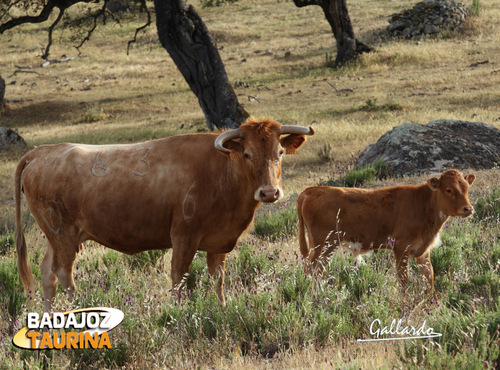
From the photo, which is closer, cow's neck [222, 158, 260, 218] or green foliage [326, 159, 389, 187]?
cow's neck [222, 158, 260, 218]

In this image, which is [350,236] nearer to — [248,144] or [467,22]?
[248,144]

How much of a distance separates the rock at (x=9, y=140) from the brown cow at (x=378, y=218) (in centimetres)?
1417

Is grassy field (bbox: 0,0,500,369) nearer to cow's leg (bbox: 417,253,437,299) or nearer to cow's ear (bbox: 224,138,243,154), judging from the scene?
cow's leg (bbox: 417,253,437,299)

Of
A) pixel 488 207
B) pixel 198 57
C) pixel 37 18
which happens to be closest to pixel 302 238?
pixel 488 207

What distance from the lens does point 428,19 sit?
31.2m

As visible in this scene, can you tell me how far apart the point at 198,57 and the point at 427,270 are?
13.6 metres

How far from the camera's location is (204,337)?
5016mm

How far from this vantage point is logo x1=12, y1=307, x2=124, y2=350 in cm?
474

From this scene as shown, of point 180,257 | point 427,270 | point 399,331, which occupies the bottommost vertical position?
point 427,270

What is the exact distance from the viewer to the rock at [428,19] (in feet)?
101

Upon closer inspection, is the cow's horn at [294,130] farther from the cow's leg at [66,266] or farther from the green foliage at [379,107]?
the green foliage at [379,107]

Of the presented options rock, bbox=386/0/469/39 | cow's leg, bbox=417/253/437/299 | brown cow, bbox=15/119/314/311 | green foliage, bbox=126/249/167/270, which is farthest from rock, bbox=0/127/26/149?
rock, bbox=386/0/469/39

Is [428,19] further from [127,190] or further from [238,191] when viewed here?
[127,190]

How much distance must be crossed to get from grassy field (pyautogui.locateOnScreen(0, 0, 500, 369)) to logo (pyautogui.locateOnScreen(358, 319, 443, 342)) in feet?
0.24
